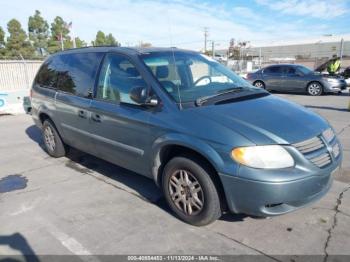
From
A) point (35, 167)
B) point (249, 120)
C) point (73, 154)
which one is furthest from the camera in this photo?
point (73, 154)

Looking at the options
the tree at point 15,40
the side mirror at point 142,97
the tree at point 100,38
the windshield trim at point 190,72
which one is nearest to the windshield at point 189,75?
the windshield trim at point 190,72

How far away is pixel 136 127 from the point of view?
12.2ft

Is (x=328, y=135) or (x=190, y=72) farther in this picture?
(x=190, y=72)

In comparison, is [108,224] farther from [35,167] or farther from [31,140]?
[31,140]

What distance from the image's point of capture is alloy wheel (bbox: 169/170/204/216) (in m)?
3.31

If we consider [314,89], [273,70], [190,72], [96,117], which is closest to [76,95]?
[96,117]

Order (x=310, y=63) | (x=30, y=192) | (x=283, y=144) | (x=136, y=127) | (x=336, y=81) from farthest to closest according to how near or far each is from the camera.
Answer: (x=310, y=63) < (x=336, y=81) < (x=30, y=192) < (x=136, y=127) < (x=283, y=144)

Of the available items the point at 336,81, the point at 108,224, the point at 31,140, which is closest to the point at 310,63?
the point at 336,81

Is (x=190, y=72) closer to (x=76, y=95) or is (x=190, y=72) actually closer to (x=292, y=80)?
(x=76, y=95)

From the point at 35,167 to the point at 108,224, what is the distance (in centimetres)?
252

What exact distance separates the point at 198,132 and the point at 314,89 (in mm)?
13871

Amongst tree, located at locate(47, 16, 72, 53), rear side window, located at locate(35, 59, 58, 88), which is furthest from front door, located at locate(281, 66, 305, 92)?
tree, located at locate(47, 16, 72, 53)

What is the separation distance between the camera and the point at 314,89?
15.3m

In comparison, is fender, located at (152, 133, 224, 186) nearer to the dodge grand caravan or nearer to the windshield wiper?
the dodge grand caravan
